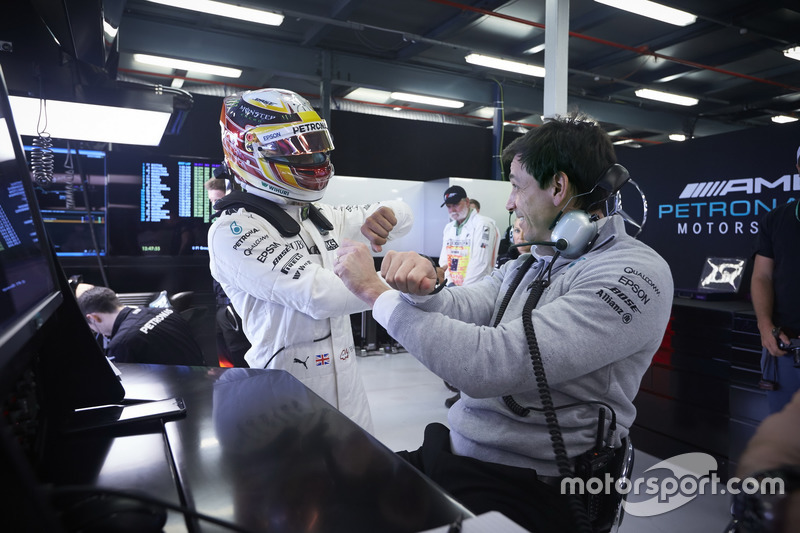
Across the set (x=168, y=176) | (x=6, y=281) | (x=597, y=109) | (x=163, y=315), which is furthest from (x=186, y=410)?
(x=597, y=109)

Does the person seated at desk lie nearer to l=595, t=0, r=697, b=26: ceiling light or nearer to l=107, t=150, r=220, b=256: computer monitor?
l=107, t=150, r=220, b=256: computer monitor

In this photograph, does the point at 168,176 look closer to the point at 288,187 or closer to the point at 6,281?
the point at 288,187

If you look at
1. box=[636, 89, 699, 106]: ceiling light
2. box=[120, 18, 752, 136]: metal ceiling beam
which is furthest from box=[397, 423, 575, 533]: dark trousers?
box=[636, 89, 699, 106]: ceiling light

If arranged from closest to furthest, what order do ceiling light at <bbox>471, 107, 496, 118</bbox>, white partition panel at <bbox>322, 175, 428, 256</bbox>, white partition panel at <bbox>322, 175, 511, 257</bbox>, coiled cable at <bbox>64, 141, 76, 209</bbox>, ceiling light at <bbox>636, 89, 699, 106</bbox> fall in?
coiled cable at <bbox>64, 141, 76, 209</bbox> → white partition panel at <bbox>322, 175, 428, 256</bbox> → white partition panel at <bbox>322, 175, 511, 257</bbox> → ceiling light at <bbox>636, 89, 699, 106</bbox> → ceiling light at <bbox>471, 107, 496, 118</bbox>

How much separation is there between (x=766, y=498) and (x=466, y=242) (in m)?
5.10

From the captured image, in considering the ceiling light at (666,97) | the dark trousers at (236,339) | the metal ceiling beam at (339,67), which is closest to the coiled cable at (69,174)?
the dark trousers at (236,339)

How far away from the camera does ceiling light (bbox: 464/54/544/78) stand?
716 cm

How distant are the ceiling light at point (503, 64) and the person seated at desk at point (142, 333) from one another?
232 inches

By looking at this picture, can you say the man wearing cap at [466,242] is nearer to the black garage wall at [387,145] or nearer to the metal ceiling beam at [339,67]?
the black garage wall at [387,145]

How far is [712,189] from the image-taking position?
12.3 ft

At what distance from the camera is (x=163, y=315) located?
98.3 inches

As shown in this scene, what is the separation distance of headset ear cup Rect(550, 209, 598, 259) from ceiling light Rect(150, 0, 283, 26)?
5.21 metres

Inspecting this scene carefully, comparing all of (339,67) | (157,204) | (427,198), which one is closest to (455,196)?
(427,198)

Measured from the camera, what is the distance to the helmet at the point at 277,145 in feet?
5.51
